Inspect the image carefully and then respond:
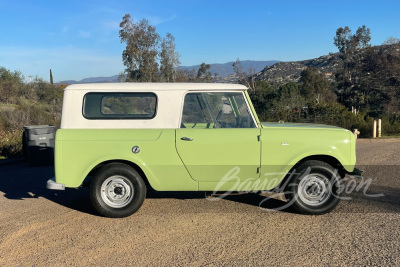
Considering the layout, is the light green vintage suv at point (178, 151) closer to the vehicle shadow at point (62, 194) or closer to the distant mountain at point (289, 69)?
the vehicle shadow at point (62, 194)

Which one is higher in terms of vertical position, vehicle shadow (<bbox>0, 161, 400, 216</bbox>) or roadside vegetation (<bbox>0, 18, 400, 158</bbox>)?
roadside vegetation (<bbox>0, 18, 400, 158</bbox>)

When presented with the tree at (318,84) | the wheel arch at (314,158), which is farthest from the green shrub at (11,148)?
the tree at (318,84)

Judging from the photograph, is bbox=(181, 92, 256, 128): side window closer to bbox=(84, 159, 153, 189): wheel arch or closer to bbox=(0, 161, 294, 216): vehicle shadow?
bbox=(84, 159, 153, 189): wheel arch

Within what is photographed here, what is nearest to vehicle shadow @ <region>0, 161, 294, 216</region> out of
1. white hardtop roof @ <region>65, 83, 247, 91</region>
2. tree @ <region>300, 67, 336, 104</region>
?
white hardtop roof @ <region>65, 83, 247, 91</region>

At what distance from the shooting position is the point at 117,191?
4.89 meters

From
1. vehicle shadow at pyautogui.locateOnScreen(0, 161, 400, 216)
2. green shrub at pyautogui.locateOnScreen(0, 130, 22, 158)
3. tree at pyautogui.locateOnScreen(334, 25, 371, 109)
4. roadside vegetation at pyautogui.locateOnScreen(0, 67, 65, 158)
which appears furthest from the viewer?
tree at pyautogui.locateOnScreen(334, 25, 371, 109)

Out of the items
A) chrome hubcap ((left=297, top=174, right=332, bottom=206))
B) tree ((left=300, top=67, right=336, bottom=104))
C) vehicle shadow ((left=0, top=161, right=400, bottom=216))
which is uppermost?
tree ((left=300, top=67, right=336, bottom=104))

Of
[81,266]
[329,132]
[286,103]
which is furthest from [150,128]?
[286,103]

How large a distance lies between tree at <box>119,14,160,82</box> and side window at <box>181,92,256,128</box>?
1909 centimetres

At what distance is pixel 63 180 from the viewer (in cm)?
473

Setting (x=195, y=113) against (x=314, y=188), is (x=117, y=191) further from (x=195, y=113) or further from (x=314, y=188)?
(x=314, y=188)

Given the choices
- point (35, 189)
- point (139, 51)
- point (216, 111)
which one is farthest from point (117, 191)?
point (139, 51)

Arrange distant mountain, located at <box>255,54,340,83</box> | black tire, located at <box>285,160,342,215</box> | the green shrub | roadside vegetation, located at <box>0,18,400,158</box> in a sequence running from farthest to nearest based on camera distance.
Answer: distant mountain, located at <box>255,54,340,83</box> → roadside vegetation, located at <box>0,18,400,158</box> → the green shrub → black tire, located at <box>285,160,342,215</box>

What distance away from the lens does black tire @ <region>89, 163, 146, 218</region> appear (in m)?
4.75
